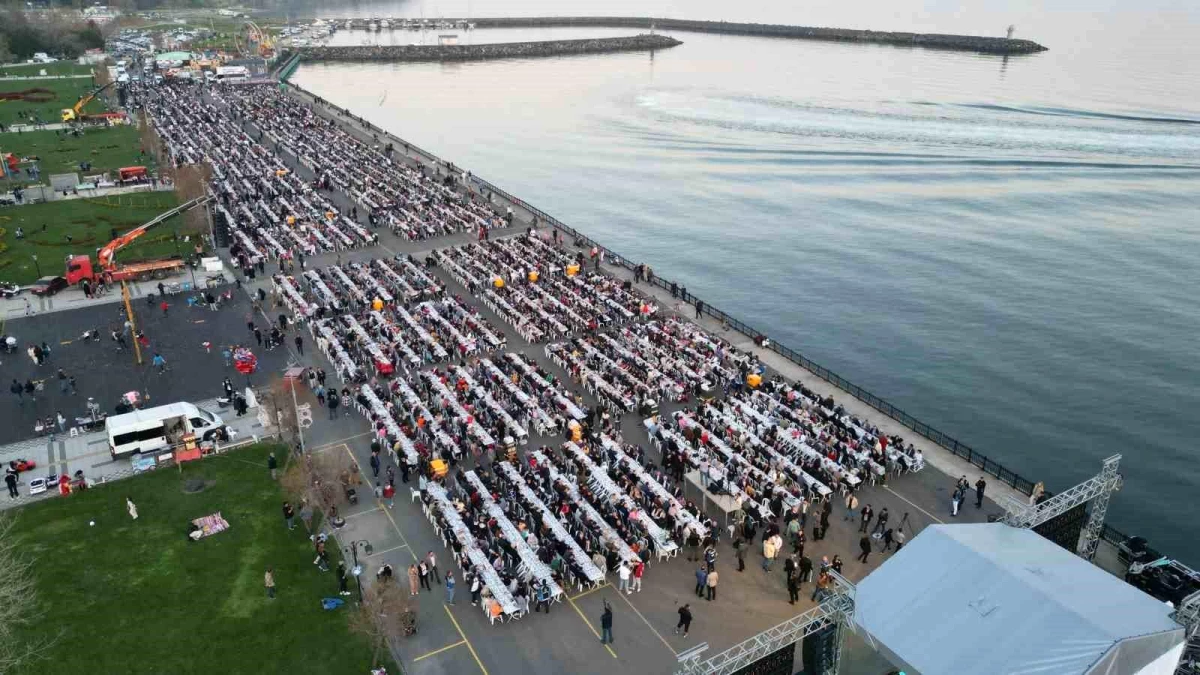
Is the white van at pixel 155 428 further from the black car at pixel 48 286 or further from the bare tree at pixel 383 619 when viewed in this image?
the black car at pixel 48 286

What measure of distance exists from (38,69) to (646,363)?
557 feet

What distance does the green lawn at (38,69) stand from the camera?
156 metres

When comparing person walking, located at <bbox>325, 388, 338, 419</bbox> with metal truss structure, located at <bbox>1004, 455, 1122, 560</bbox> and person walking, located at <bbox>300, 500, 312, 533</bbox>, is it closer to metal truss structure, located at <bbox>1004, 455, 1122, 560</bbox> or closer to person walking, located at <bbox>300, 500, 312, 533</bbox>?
person walking, located at <bbox>300, 500, 312, 533</bbox>

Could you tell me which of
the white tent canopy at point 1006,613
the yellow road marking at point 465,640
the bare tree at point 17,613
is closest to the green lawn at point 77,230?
the bare tree at point 17,613

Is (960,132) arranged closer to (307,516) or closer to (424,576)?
(424,576)

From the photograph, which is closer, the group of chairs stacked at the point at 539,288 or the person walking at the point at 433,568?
the person walking at the point at 433,568

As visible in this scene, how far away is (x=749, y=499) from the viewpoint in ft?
112

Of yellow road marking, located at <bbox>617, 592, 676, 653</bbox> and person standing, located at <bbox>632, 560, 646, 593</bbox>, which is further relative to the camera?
person standing, located at <bbox>632, 560, 646, 593</bbox>

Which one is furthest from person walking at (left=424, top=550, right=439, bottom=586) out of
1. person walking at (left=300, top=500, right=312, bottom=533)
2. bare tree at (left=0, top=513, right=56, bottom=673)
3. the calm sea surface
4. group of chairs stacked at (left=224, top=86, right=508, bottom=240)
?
group of chairs stacked at (left=224, top=86, right=508, bottom=240)

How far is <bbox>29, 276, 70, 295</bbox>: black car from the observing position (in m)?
57.0

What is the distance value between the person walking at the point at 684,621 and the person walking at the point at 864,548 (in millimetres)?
7491

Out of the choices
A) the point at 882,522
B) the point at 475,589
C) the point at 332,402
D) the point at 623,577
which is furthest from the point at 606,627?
the point at 332,402

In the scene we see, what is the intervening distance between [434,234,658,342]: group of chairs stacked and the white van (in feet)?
62.4

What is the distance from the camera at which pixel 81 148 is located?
101562 mm
